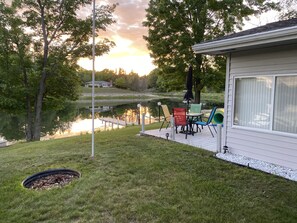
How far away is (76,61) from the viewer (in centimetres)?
1115

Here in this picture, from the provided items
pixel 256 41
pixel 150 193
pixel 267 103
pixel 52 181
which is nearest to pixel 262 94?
pixel 267 103

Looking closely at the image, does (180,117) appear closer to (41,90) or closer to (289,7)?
(41,90)

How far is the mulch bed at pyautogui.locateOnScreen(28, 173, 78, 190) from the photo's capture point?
3438mm

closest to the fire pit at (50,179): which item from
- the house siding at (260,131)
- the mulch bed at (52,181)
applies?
the mulch bed at (52,181)

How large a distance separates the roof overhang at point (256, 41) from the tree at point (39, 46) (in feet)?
23.3

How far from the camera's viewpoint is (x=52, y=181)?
3.64m

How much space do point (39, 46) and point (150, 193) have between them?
380 inches

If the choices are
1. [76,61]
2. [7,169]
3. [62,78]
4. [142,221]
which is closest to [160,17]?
[76,61]

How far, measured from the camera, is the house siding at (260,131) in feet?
12.8

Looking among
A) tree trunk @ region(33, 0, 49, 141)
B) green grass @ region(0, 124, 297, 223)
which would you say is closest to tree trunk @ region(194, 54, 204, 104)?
green grass @ region(0, 124, 297, 223)

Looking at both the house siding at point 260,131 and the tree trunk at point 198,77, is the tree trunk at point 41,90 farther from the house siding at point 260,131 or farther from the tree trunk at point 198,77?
the house siding at point 260,131

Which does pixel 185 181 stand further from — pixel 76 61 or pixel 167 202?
pixel 76 61

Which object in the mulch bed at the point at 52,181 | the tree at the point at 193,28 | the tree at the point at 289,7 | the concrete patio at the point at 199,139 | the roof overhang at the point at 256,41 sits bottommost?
the mulch bed at the point at 52,181

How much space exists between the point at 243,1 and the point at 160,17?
3992 millimetres
